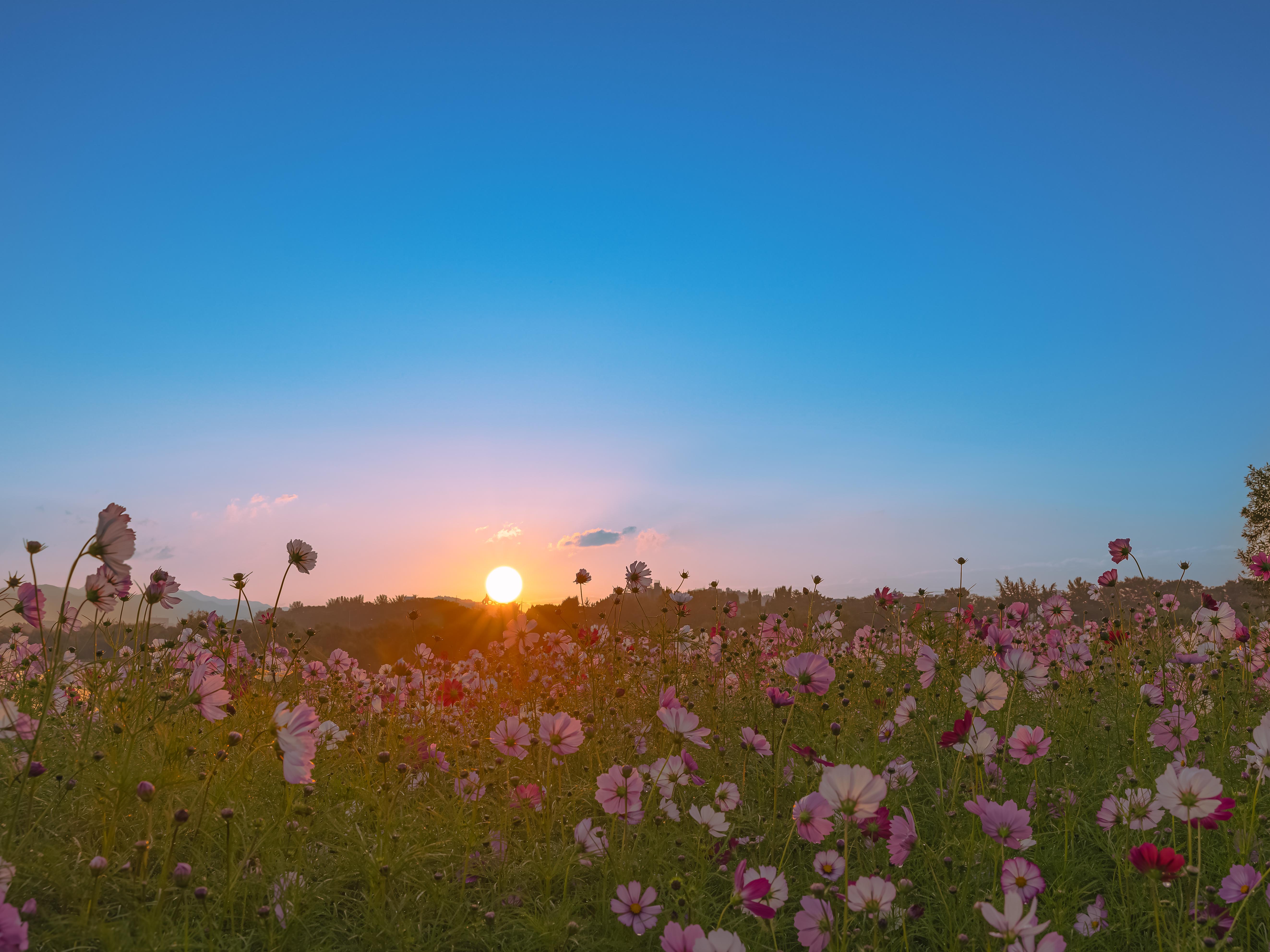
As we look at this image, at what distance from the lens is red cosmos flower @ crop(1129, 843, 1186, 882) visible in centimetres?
188

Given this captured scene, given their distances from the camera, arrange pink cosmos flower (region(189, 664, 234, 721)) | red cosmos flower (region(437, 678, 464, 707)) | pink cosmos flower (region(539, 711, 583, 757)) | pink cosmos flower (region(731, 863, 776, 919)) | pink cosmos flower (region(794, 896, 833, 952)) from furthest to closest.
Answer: red cosmos flower (region(437, 678, 464, 707)), pink cosmos flower (region(539, 711, 583, 757)), pink cosmos flower (region(189, 664, 234, 721)), pink cosmos flower (region(794, 896, 833, 952)), pink cosmos flower (region(731, 863, 776, 919))

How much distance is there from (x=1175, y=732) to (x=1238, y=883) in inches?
52.2

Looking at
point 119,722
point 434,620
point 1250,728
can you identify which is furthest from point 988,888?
point 434,620

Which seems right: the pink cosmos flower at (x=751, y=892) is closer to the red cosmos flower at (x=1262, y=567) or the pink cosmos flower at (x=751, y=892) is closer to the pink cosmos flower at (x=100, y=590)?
the pink cosmos flower at (x=100, y=590)

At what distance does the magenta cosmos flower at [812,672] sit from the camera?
2.86 m

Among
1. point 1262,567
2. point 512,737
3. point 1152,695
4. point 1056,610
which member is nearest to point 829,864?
point 512,737

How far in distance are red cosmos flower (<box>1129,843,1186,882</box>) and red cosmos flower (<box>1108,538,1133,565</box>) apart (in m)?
3.35

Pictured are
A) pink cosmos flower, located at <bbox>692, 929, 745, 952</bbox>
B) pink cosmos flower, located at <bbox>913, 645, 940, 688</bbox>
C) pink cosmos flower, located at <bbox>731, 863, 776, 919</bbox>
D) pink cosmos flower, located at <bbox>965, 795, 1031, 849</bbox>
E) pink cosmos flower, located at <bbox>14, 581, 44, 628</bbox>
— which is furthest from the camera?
pink cosmos flower, located at <bbox>913, 645, 940, 688</bbox>

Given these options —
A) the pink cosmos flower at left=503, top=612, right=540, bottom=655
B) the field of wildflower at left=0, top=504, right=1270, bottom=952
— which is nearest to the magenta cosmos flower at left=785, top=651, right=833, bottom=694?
the field of wildflower at left=0, top=504, right=1270, bottom=952

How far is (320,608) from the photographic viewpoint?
61.6 ft

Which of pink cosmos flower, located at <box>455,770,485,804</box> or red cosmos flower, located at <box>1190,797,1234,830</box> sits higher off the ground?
red cosmos flower, located at <box>1190,797,1234,830</box>

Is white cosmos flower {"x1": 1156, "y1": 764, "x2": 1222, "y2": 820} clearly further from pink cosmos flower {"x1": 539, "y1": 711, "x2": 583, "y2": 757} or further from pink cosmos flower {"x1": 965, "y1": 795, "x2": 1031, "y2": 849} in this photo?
pink cosmos flower {"x1": 539, "y1": 711, "x2": 583, "y2": 757}

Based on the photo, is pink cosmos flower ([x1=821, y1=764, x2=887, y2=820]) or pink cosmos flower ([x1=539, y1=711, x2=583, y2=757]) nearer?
pink cosmos flower ([x1=821, y1=764, x2=887, y2=820])

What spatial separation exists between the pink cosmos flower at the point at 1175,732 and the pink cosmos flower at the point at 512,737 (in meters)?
2.90
